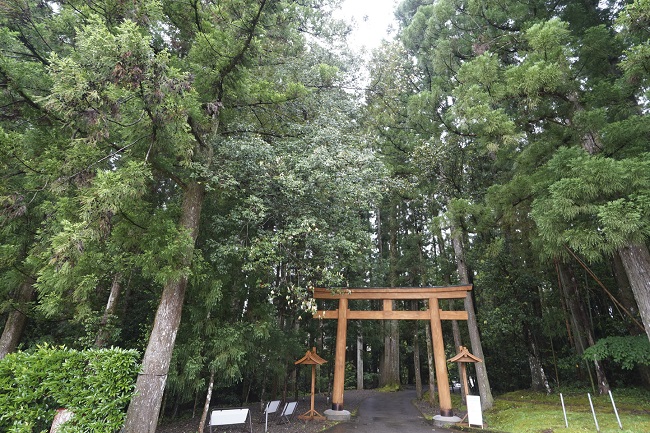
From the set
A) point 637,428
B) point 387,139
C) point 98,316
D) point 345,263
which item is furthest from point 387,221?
point 98,316

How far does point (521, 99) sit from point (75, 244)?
7.58 m

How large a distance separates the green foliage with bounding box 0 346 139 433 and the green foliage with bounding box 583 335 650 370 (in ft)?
29.2

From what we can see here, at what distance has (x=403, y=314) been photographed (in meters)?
8.73

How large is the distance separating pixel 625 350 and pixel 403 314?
185 inches

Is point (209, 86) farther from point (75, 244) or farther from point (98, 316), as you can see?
point (98, 316)

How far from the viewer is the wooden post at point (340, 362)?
26.3ft

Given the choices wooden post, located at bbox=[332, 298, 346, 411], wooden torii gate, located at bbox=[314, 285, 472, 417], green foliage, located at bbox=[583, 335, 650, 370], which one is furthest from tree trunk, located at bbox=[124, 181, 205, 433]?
green foliage, located at bbox=[583, 335, 650, 370]

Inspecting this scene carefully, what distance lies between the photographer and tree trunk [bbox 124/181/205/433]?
4.47 metres

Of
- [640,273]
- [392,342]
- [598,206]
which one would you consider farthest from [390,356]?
[598,206]

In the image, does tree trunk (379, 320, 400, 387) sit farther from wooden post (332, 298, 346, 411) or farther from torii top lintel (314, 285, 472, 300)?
wooden post (332, 298, 346, 411)

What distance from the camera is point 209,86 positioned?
5906 mm

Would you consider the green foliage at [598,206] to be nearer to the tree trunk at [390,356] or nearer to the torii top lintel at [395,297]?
the torii top lintel at [395,297]

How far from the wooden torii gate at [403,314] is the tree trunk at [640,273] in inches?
141

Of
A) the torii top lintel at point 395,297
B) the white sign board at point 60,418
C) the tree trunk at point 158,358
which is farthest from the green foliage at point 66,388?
the torii top lintel at point 395,297
